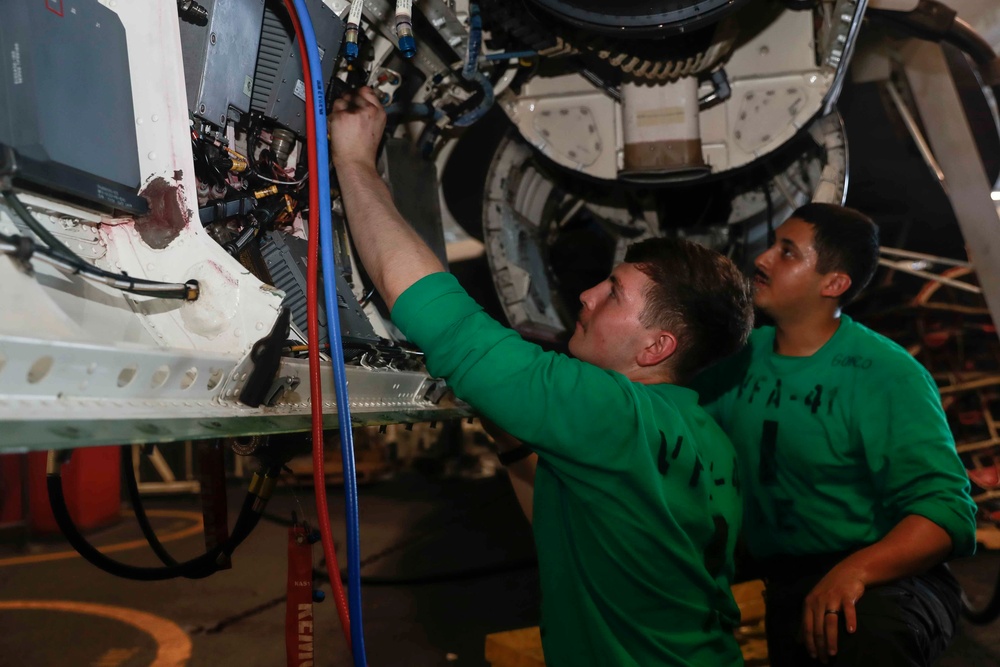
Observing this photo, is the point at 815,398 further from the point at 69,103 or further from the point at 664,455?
the point at 69,103

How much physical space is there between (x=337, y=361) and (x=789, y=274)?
155cm

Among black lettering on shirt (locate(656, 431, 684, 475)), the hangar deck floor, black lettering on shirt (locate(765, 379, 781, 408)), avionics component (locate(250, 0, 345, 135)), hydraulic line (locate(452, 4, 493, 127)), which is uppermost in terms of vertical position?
hydraulic line (locate(452, 4, 493, 127))

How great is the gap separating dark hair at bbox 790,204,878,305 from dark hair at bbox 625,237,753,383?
0.80 metres

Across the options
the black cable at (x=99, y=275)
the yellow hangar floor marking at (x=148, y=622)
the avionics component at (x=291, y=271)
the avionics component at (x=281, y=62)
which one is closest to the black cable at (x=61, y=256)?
the black cable at (x=99, y=275)

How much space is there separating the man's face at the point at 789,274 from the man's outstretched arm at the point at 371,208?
1.22 meters

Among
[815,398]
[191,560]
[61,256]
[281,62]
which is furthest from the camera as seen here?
[815,398]

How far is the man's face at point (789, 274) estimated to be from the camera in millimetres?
2115

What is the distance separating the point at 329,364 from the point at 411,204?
1.04 meters

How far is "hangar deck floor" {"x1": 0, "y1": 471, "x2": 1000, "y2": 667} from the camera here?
9.57 ft

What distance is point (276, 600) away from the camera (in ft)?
11.5

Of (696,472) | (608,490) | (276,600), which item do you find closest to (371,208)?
(608,490)

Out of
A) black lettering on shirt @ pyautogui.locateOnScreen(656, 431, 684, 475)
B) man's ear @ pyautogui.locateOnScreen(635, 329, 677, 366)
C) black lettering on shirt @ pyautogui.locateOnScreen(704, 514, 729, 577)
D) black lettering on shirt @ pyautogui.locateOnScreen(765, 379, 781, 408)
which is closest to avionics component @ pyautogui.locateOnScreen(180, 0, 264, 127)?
man's ear @ pyautogui.locateOnScreen(635, 329, 677, 366)

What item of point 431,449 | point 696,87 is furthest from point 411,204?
point 431,449

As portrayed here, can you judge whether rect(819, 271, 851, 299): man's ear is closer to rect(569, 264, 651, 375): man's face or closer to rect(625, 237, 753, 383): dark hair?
rect(625, 237, 753, 383): dark hair
